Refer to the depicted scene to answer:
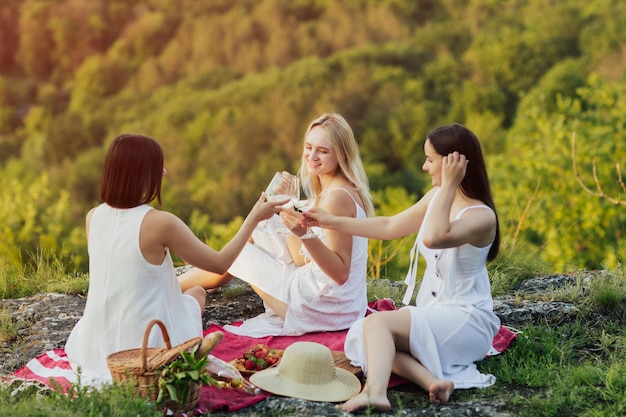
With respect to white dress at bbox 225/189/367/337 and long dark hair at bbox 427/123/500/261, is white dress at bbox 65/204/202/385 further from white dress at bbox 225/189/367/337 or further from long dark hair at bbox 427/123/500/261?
long dark hair at bbox 427/123/500/261

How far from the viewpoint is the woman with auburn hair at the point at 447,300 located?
4.55m

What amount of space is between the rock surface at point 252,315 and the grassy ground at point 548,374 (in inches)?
3.5

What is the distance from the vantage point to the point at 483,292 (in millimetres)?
4887

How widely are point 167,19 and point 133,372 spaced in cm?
5068

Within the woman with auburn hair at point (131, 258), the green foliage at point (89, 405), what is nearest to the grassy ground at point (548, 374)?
the green foliage at point (89, 405)

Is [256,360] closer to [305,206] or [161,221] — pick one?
[305,206]

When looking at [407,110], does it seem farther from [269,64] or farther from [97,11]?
[97,11]

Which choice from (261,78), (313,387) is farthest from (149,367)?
(261,78)

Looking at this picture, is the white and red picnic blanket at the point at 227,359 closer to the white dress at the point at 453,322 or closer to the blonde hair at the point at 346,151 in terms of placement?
the white dress at the point at 453,322

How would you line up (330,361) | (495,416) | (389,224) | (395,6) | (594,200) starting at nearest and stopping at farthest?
(495,416) < (330,361) < (389,224) < (594,200) < (395,6)

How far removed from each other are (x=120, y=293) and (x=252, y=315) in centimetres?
206

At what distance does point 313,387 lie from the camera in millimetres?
4535

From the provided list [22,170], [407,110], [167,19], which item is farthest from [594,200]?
[167,19]

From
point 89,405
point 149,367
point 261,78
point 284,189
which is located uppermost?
point 261,78
